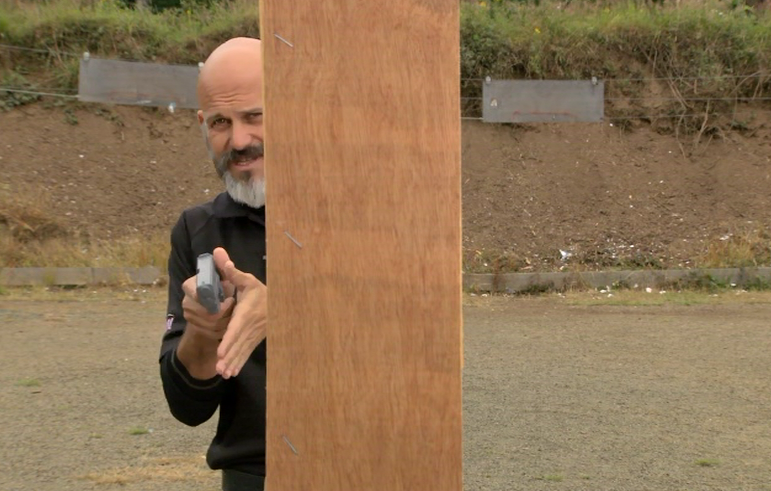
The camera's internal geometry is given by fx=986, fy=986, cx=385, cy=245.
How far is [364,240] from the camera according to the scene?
1296 millimetres

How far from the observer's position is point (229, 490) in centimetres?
205

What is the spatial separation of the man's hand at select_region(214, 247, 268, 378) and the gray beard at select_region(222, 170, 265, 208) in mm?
454

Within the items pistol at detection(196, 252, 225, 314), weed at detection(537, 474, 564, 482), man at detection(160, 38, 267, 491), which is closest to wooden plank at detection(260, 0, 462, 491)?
pistol at detection(196, 252, 225, 314)

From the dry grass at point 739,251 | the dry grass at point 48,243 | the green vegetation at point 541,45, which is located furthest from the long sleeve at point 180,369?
the green vegetation at point 541,45

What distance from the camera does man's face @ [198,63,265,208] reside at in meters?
1.86

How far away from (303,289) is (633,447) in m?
5.23

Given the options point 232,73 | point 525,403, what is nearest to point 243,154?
point 232,73

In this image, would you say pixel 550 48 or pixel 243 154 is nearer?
pixel 243 154

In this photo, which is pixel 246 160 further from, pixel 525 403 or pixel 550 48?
pixel 550 48

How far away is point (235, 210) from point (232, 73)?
0.29 metres

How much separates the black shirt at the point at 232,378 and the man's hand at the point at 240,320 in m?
0.45

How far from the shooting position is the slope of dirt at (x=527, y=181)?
15586mm

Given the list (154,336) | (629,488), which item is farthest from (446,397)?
(154,336)

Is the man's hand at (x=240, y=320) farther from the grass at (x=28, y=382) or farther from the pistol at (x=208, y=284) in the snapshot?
the grass at (x=28, y=382)
